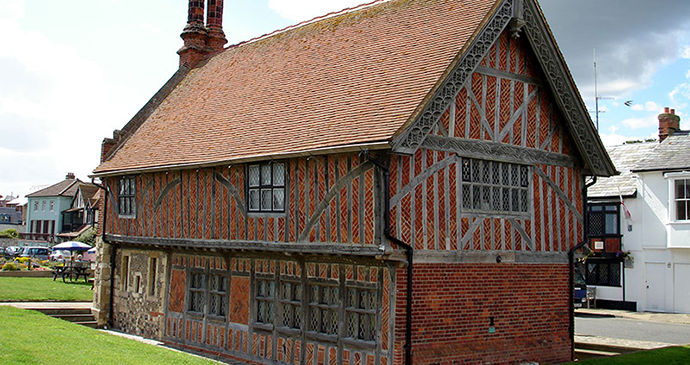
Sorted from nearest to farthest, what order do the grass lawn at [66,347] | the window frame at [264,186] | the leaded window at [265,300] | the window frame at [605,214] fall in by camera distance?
the grass lawn at [66,347] → the window frame at [264,186] → the leaded window at [265,300] → the window frame at [605,214]

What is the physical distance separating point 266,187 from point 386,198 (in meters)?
3.55

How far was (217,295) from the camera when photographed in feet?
55.5

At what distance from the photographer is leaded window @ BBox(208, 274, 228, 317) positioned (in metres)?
16.7

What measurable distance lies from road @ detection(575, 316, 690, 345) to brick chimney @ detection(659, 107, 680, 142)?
9190 mm

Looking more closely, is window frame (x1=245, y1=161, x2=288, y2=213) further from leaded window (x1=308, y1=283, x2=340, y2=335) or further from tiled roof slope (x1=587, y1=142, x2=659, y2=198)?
tiled roof slope (x1=587, y1=142, x2=659, y2=198)

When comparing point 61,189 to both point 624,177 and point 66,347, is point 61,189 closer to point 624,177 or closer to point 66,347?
point 624,177

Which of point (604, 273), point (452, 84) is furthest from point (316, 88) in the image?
point (604, 273)

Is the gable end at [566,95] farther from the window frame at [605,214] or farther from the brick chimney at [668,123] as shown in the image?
the brick chimney at [668,123]

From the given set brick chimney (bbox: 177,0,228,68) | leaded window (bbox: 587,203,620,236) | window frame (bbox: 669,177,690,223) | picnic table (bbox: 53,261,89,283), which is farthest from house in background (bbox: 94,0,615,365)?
picnic table (bbox: 53,261,89,283)

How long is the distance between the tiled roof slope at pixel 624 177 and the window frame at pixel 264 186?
1926 cm

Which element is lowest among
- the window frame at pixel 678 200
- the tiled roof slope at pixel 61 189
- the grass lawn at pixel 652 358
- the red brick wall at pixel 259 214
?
the grass lawn at pixel 652 358

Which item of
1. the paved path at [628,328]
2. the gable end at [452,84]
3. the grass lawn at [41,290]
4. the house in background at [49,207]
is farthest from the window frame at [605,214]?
the house in background at [49,207]

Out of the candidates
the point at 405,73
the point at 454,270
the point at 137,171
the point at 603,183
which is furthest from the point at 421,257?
the point at 603,183

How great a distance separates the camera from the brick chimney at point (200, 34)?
2502cm
